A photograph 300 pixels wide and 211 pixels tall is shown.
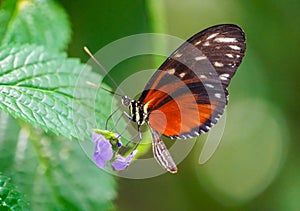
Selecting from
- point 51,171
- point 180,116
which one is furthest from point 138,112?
point 51,171

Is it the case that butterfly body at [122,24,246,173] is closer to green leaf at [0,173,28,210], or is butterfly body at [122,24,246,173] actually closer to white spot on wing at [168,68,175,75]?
white spot on wing at [168,68,175,75]

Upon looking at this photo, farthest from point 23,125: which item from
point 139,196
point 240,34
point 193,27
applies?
point 193,27

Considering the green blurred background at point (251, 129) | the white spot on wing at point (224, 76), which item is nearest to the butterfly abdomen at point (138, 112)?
the white spot on wing at point (224, 76)

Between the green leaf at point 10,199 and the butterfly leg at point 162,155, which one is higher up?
the butterfly leg at point 162,155

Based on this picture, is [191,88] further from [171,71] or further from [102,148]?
[102,148]

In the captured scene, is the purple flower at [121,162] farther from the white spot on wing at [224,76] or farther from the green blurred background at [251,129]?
the green blurred background at [251,129]

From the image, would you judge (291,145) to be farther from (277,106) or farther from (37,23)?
(37,23)
